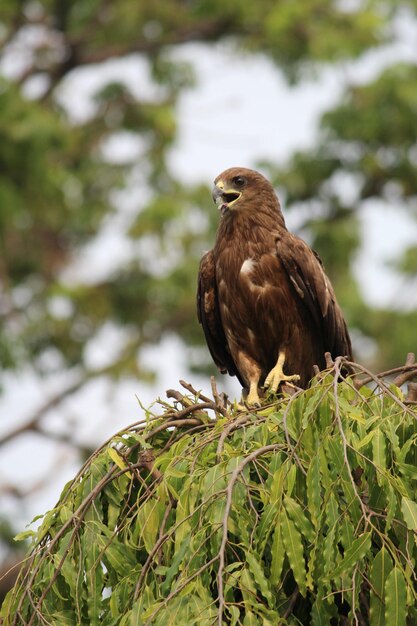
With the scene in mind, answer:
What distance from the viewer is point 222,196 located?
5918 mm

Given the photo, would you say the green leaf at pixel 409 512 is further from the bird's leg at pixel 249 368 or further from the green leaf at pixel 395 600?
the bird's leg at pixel 249 368

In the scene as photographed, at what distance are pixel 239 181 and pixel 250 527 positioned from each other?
2.64 meters

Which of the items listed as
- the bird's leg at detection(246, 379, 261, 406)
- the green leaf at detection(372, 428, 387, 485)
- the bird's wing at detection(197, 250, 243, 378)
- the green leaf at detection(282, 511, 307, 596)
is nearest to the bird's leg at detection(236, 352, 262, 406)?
the bird's leg at detection(246, 379, 261, 406)

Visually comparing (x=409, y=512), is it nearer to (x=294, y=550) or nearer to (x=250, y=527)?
(x=294, y=550)

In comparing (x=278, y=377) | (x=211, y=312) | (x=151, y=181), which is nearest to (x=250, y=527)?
(x=278, y=377)

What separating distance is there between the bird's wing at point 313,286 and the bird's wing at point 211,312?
400 mm

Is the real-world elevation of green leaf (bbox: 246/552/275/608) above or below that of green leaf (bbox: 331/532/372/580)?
above

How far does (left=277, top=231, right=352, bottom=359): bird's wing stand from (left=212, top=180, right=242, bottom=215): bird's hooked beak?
316 millimetres

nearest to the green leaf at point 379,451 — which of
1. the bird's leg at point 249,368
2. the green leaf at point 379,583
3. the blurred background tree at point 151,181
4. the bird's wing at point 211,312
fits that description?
the green leaf at point 379,583

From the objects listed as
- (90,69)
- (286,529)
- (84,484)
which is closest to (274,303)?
(84,484)

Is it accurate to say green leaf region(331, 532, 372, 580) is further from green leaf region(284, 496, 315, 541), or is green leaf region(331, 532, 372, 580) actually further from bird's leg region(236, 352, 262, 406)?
bird's leg region(236, 352, 262, 406)

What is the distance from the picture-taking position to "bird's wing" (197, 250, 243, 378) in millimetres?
5871

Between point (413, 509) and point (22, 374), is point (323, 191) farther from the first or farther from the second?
point (413, 509)

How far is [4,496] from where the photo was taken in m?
16.8
